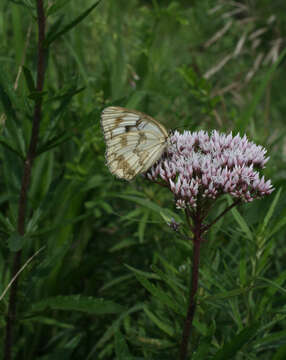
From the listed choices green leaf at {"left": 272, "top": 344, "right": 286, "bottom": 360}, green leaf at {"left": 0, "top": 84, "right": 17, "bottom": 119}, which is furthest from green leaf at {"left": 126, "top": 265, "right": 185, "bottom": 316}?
green leaf at {"left": 0, "top": 84, "right": 17, "bottom": 119}

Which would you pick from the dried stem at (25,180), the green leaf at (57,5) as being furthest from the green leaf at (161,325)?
the green leaf at (57,5)

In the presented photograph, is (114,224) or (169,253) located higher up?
(114,224)

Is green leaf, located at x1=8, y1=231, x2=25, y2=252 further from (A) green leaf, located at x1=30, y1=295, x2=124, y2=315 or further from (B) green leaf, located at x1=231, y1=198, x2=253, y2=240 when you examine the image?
(B) green leaf, located at x1=231, y1=198, x2=253, y2=240

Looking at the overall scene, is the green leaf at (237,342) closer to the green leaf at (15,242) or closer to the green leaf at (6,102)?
the green leaf at (15,242)

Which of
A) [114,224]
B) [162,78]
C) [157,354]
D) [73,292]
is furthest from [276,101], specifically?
[157,354]

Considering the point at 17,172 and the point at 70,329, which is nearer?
the point at 17,172

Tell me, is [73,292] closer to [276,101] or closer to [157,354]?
[157,354]

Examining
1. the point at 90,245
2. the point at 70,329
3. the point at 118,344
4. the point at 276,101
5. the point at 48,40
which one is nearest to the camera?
the point at 118,344
